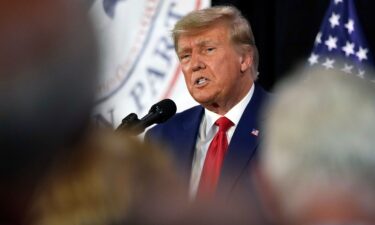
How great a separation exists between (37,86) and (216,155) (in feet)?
5.44

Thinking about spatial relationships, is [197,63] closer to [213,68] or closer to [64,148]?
[213,68]

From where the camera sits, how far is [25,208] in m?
0.57

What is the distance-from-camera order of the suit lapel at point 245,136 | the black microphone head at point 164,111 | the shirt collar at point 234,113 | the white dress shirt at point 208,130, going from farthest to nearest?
1. the shirt collar at point 234,113
2. the white dress shirt at point 208,130
3. the suit lapel at point 245,136
4. the black microphone head at point 164,111

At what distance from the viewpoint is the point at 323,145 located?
0.56 metres

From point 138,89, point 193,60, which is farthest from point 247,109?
point 138,89

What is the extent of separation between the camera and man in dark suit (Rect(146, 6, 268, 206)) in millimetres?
2244

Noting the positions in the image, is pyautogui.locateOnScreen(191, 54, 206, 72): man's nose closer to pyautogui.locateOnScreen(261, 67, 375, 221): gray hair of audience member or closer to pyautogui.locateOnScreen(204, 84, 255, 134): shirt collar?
pyautogui.locateOnScreen(204, 84, 255, 134): shirt collar

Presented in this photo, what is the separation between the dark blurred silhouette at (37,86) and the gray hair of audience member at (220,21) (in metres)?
1.82

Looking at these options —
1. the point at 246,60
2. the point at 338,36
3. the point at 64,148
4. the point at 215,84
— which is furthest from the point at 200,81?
the point at 64,148

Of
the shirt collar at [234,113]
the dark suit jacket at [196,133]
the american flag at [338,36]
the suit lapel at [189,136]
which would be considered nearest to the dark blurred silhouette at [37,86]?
the dark suit jacket at [196,133]

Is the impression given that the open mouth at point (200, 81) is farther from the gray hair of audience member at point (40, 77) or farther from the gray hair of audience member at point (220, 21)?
the gray hair of audience member at point (40, 77)

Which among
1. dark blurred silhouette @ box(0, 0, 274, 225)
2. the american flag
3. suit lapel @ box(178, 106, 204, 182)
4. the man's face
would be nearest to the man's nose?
the man's face

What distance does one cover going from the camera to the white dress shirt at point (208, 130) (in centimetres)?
218

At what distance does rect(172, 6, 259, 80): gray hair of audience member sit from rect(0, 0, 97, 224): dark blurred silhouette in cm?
182
